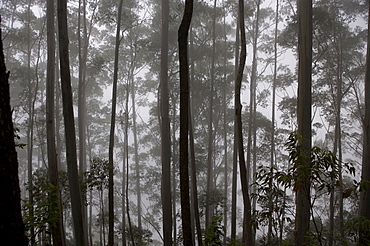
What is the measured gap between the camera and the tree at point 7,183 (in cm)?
117

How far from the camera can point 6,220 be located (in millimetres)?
1175

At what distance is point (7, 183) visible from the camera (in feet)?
3.96

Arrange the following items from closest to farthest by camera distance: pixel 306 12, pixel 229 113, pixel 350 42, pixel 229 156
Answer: pixel 306 12
pixel 350 42
pixel 229 113
pixel 229 156

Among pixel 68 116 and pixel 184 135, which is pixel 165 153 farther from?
pixel 184 135

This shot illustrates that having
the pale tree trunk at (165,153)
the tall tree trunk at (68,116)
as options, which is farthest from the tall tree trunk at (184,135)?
the pale tree trunk at (165,153)

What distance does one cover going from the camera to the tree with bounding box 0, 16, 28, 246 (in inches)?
46.1

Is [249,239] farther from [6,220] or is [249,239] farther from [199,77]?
[199,77]

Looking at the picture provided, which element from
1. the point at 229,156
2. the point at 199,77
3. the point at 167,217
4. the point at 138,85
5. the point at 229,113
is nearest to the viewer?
the point at 167,217

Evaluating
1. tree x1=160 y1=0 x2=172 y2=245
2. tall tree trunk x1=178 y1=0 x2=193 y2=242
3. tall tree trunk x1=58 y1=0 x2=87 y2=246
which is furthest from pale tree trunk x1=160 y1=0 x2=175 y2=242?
tall tree trunk x1=178 y1=0 x2=193 y2=242

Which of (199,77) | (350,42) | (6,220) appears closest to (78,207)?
(6,220)

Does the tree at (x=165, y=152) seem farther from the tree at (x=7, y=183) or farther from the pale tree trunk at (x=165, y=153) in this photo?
the tree at (x=7, y=183)

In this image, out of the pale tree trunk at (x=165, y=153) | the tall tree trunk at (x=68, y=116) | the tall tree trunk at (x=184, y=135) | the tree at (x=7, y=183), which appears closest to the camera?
the tree at (x=7, y=183)

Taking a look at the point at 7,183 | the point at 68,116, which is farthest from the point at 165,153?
the point at 7,183

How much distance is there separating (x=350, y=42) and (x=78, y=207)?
468 inches
